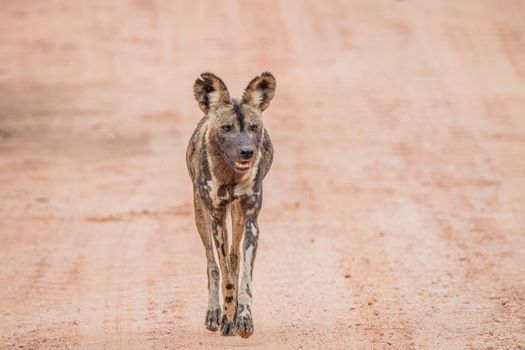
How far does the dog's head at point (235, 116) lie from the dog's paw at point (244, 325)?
1.00 metres

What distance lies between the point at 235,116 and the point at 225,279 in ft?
3.77

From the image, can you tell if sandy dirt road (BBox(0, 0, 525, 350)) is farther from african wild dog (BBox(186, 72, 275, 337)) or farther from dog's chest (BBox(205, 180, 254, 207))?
dog's chest (BBox(205, 180, 254, 207))

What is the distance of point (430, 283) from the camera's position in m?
10.1

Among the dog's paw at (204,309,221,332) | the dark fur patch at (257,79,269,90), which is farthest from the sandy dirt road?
the dark fur patch at (257,79,269,90)

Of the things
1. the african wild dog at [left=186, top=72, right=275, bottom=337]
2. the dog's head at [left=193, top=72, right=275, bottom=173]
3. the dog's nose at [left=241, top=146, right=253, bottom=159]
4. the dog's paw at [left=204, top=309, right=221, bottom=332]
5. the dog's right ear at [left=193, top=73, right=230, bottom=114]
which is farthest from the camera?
the dog's paw at [left=204, top=309, right=221, bottom=332]

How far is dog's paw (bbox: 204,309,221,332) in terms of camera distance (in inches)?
317

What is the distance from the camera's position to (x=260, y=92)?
26.3ft

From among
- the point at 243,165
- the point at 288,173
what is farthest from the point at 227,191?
the point at 288,173

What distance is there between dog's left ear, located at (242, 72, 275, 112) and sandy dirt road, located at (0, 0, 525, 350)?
169 cm

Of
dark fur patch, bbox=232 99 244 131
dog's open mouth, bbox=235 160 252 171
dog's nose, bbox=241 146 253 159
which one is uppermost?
dark fur patch, bbox=232 99 244 131

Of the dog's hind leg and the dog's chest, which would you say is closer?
the dog's chest

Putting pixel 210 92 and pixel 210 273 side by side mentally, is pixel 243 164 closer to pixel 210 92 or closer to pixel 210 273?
pixel 210 92

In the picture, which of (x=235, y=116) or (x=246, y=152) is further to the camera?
(x=235, y=116)

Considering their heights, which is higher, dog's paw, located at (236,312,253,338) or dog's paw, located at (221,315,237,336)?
dog's paw, located at (236,312,253,338)
